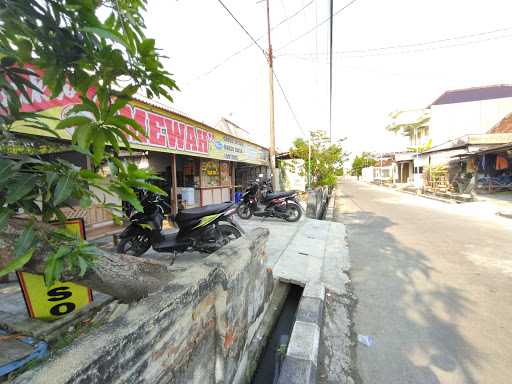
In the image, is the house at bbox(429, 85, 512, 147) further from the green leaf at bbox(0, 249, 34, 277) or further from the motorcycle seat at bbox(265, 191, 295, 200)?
the green leaf at bbox(0, 249, 34, 277)

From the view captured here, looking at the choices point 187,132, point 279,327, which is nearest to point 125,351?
point 279,327

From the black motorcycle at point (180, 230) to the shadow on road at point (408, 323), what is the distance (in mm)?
2156

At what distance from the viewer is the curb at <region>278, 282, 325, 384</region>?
1689 millimetres

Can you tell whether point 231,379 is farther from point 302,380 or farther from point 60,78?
point 60,78

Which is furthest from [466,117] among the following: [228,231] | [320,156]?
[228,231]

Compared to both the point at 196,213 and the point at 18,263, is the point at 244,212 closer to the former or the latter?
the point at 196,213

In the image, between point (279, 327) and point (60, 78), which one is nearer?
point (60, 78)

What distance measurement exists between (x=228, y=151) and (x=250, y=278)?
6061 mm

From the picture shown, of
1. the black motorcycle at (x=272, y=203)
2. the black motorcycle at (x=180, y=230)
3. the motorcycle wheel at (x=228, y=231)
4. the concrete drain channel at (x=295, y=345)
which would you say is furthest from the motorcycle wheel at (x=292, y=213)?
the concrete drain channel at (x=295, y=345)

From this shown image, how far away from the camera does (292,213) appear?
705cm

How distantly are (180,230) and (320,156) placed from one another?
1216 cm

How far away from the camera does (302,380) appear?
164 cm

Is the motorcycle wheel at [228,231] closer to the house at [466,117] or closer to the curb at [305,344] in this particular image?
the curb at [305,344]

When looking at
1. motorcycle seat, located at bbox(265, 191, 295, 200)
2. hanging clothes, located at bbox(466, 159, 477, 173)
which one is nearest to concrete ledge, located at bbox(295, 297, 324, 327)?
motorcycle seat, located at bbox(265, 191, 295, 200)
